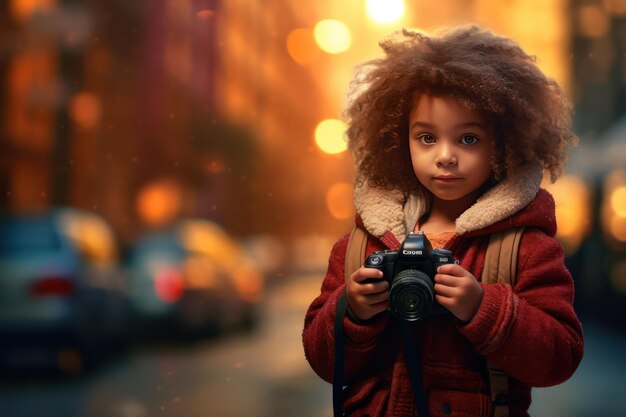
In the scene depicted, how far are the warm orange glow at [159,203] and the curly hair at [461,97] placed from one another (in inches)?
404

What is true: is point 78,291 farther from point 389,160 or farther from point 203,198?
point 203,198

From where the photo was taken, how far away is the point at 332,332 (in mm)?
1955

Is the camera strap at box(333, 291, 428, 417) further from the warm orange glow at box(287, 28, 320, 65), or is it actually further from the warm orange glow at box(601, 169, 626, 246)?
the warm orange glow at box(601, 169, 626, 246)

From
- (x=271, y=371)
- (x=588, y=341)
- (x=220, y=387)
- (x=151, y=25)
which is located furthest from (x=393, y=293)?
(x=151, y=25)

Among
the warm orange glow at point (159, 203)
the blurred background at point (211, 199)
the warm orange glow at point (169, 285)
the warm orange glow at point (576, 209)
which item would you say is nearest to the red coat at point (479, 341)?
the blurred background at point (211, 199)

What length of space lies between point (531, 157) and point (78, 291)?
491 cm

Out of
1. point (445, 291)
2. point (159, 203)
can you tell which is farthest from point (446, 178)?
point (159, 203)

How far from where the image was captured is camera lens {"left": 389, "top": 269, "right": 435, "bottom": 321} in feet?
5.78

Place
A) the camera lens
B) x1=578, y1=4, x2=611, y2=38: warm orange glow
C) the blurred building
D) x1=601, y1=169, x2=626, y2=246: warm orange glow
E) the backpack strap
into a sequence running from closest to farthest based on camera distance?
the camera lens < the backpack strap < the blurred building < x1=578, y1=4, x2=611, y2=38: warm orange glow < x1=601, y1=169, x2=626, y2=246: warm orange glow

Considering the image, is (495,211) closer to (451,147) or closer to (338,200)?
(451,147)

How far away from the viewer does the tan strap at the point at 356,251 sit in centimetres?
202

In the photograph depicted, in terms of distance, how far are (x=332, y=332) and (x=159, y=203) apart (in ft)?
36.6

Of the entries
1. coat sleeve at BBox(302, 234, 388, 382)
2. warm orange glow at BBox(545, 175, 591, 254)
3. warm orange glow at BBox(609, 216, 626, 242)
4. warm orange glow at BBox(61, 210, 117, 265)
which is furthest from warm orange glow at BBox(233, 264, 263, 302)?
coat sleeve at BBox(302, 234, 388, 382)

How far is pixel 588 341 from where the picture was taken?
867cm
